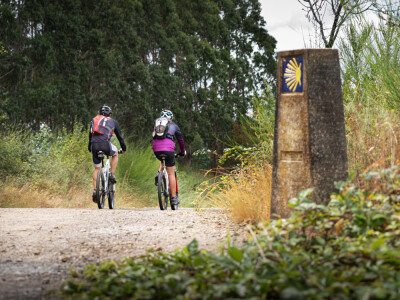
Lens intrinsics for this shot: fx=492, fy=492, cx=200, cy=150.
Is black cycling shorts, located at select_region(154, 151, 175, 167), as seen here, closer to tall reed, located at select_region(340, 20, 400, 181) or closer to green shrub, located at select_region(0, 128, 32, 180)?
tall reed, located at select_region(340, 20, 400, 181)

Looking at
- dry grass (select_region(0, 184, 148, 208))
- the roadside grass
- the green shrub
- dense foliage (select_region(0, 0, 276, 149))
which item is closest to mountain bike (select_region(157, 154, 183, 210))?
the roadside grass

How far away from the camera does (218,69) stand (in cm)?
1914

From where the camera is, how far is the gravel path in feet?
11.8

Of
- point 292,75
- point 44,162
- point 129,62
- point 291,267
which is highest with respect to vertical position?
point 129,62

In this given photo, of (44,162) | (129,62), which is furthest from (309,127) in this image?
(129,62)

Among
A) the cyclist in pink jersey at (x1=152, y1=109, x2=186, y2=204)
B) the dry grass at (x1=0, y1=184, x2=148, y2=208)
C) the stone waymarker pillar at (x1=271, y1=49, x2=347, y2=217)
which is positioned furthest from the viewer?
the dry grass at (x1=0, y1=184, x2=148, y2=208)

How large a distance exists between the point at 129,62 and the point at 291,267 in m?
14.2

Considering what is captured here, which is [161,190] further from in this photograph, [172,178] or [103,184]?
[103,184]

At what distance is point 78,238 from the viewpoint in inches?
198

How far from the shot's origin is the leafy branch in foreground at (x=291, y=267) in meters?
2.64

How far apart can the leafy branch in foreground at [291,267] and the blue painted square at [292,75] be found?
1111mm

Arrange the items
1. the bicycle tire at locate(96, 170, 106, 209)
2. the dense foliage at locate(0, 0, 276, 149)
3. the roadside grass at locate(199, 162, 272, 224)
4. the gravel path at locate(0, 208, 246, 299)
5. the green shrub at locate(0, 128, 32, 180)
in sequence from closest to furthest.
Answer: the gravel path at locate(0, 208, 246, 299) → the roadside grass at locate(199, 162, 272, 224) → the bicycle tire at locate(96, 170, 106, 209) → the green shrub at locate(0, 128, 32, 180) → the dense foliage at locate(0, 0, 276, 149)

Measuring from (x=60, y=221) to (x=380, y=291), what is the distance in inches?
186

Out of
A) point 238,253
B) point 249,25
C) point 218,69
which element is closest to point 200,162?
Answer: point 218,69
